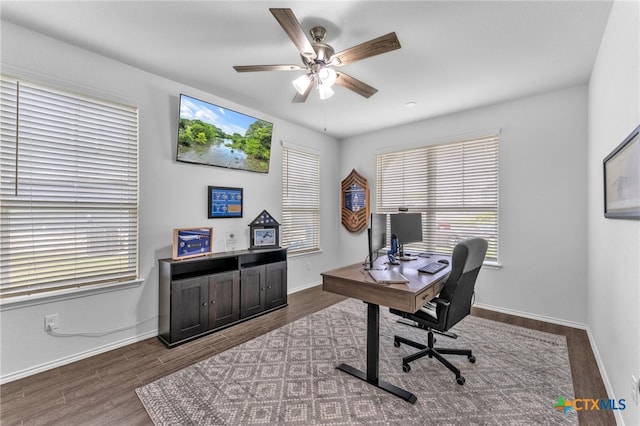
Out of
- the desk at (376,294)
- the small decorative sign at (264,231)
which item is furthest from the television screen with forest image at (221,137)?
the desk at (376,294)

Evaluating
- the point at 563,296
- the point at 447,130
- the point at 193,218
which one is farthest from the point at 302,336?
the point at 447,130

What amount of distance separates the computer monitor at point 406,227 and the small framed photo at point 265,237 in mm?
1784

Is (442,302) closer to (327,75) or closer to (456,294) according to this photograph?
(456,294)

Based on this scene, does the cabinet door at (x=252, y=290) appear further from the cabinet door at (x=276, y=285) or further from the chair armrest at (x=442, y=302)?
the chair armrest at (x=442, y=302)

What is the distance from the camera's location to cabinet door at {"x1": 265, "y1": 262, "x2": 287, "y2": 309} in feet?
11.8

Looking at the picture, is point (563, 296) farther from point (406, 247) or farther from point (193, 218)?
point (193, 218)

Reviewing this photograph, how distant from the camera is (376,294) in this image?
192 cm

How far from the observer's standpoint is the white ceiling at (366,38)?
1.91 m

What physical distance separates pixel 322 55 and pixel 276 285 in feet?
9.20

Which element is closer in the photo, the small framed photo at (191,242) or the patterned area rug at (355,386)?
the patterned area rug at (355,386)

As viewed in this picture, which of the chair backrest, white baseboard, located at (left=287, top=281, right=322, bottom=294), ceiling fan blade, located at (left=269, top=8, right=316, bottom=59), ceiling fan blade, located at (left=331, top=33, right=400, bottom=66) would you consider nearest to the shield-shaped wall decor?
white baseboard, located at (left=287, top=281, right=322, bottom=294)

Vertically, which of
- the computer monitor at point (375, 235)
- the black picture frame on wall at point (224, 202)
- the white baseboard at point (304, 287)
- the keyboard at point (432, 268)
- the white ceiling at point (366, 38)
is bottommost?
the white baseboard at point (304, 287)

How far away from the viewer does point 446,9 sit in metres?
1.90

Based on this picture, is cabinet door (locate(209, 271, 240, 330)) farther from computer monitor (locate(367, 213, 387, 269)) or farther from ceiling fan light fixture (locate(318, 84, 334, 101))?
ceiling fan light fixture (locate(318, 84, 334, 101))
